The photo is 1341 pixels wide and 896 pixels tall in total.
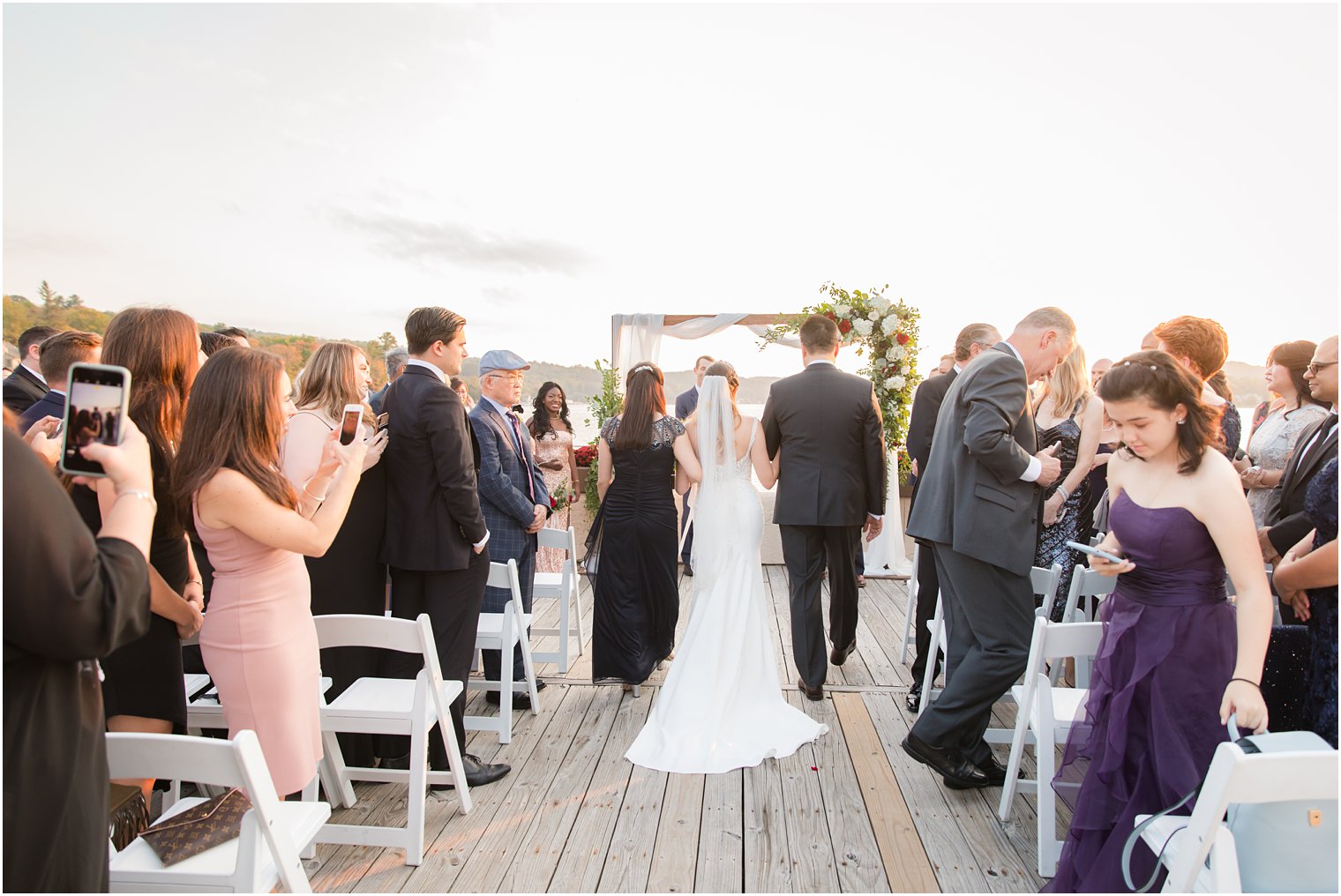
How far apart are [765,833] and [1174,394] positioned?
1.97 metres

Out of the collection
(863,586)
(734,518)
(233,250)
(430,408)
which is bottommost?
(863,586)

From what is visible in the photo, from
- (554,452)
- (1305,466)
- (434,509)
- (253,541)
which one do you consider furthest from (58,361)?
(1305,466)

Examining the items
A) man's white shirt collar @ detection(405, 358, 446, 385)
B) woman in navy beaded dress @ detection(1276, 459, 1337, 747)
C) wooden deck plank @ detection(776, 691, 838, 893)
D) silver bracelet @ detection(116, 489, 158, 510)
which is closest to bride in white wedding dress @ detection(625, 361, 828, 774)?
wooden deck plank @ detection(776, 691, 838, 893)

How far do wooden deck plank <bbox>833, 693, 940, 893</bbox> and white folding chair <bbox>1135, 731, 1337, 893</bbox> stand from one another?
3.24ft

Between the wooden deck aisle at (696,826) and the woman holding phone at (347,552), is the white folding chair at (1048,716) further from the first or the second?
the woman holding phone at (347,552)

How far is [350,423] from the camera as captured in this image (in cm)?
230

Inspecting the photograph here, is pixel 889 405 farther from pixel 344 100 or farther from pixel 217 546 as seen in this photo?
pixel 217 546

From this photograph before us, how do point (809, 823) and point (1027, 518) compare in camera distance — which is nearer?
point (809, 823)

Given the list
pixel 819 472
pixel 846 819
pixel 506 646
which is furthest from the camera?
pixel 819 472

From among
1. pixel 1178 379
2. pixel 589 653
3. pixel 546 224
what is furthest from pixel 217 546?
pixel 546 224

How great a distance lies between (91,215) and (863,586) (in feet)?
24.6

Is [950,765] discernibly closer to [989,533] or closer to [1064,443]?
[989,533]

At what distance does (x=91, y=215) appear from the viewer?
20.7ft

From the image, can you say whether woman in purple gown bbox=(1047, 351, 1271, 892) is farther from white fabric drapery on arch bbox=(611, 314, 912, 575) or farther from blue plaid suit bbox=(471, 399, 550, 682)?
white fabric drapery on arch bbox=(611, 314, 912, 575)
